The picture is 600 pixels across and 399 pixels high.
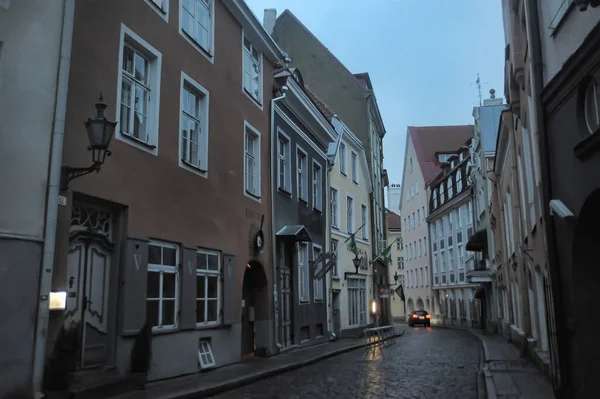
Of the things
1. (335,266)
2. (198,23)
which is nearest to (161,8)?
(198,23)

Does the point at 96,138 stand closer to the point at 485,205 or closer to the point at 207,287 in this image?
the point at 207,287

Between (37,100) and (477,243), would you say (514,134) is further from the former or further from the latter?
(477,243)

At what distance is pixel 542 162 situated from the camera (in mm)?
9555

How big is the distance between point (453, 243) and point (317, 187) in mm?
26265

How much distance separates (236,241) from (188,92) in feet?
12.9

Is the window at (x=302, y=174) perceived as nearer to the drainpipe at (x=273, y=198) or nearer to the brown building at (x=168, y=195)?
the drainpipe at (x=273, y=198)

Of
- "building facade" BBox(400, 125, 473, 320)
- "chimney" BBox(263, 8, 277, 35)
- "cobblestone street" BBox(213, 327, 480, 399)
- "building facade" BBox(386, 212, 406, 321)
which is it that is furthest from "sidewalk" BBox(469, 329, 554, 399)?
"building facade" BBox(386, 212, 406, 321)

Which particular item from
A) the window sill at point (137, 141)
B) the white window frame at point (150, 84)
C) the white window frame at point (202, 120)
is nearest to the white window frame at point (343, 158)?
the white window frame at point (202, 120)

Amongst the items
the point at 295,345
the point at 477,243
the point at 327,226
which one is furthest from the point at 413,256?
the point at 295,345

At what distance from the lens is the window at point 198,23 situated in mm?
12656

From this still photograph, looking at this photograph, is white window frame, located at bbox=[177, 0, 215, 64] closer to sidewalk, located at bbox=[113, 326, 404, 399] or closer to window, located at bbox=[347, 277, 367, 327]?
sidewalk, located at bbox=[113, 326, 404, 399]

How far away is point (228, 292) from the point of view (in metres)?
13.9

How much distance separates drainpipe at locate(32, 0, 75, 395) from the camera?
7.75m

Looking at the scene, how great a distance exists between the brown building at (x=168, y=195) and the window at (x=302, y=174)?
364 cm
